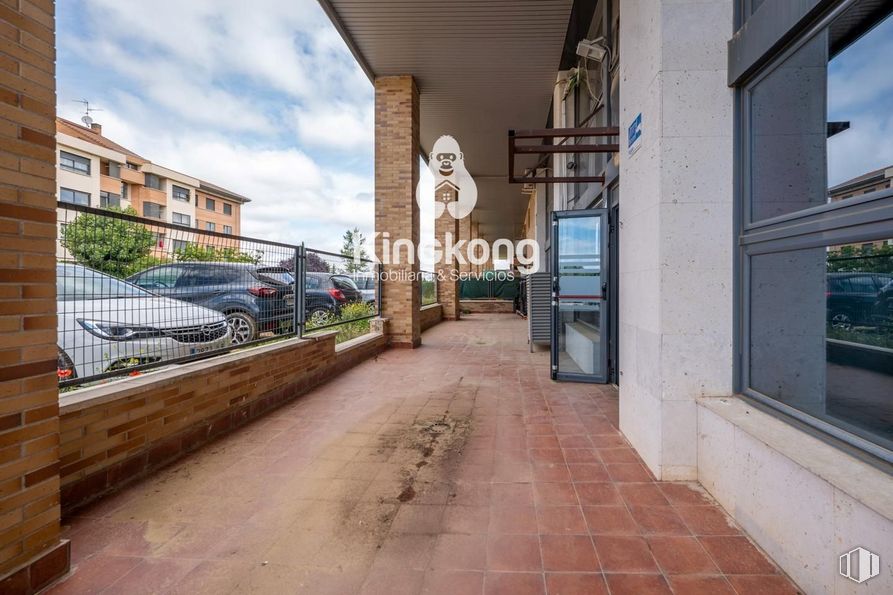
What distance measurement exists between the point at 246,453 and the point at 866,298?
342 centimetres

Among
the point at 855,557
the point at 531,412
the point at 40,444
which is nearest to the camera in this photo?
the point at 855,557

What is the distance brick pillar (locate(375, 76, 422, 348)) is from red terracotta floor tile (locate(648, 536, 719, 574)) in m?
5.55

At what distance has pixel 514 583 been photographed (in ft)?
4.67

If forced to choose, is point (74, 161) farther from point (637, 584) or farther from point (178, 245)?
point (637, 584)

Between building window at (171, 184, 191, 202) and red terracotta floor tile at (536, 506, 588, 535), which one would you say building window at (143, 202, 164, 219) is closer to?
building window at (171, 184, 191, 202)

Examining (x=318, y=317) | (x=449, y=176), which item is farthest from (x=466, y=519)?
(x=449, y=176)

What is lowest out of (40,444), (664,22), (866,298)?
(40,444)

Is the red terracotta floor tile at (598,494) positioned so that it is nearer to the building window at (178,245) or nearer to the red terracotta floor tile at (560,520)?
the red terracotta floor tile at (560,520)

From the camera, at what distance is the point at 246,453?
2.60 meters

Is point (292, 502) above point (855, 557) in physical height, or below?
below

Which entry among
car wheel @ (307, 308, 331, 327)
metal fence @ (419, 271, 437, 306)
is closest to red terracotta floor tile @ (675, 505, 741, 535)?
car wheel @ (307, 308, 331, 327)

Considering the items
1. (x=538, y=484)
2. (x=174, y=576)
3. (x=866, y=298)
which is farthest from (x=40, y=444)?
(x=866, y=298)

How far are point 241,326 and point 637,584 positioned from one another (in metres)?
3.39

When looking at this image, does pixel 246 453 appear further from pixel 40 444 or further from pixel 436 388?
pixel 436 388
